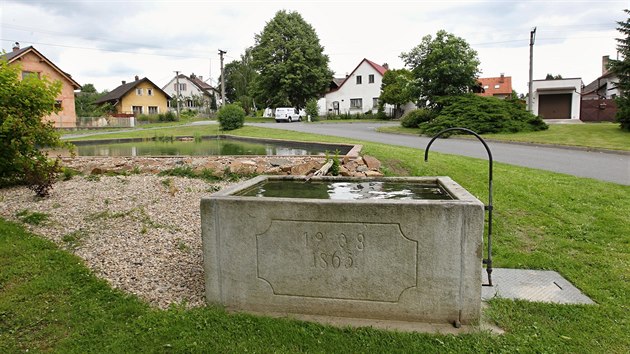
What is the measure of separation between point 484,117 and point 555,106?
19.6m

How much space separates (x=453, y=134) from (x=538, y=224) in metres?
15.4

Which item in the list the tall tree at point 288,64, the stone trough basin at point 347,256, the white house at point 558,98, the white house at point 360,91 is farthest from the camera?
the white house at point 360,91

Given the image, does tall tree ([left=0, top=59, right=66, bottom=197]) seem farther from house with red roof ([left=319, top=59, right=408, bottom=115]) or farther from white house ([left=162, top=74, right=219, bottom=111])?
white house ([left=162, top=74, right=219, bottom=111])

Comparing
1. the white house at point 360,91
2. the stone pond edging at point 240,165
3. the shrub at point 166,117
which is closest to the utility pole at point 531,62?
the white house at point 360,91

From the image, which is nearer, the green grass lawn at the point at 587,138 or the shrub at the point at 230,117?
the green grass lawn at the point at 587,138

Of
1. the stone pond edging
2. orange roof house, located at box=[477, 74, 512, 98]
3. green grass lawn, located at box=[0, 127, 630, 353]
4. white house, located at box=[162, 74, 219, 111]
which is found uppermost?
white house, located at box=[162, 74, 219, 111]

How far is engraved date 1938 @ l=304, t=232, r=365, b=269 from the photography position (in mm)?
3336

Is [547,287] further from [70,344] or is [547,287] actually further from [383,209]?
[70,344]

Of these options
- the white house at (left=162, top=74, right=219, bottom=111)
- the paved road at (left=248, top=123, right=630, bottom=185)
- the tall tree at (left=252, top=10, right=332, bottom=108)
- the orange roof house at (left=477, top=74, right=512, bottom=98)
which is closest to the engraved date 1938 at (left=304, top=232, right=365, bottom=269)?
the paved road at (left=248, top=123, right=630, bottom=185)

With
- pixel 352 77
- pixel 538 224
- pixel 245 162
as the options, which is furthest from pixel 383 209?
pixel 352 77

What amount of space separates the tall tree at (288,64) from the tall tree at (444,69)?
64.4 ft

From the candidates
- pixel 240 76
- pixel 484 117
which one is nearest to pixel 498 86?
pixel 484 117

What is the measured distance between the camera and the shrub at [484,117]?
831 inches

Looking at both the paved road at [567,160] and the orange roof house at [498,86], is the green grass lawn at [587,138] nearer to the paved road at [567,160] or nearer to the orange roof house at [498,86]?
the paved road at [567,160]
